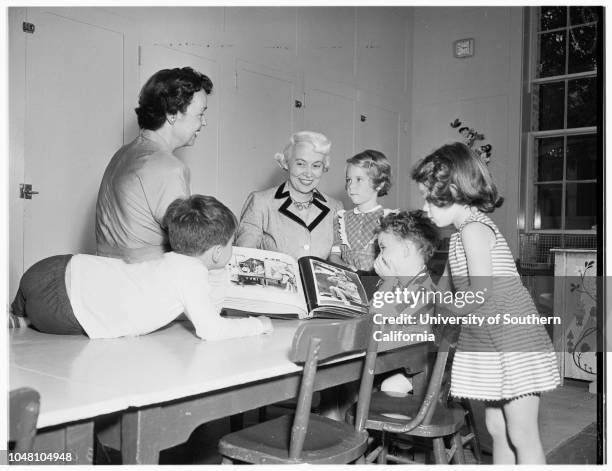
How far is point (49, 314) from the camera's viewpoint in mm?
1600

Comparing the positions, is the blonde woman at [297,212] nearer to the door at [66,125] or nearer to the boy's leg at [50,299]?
the boy's leg at [50,299]

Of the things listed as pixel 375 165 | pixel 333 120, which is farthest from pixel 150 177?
pixel 333 120

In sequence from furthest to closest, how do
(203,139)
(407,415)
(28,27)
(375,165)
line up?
(203,139), (28,27), (375,165), (407,415)

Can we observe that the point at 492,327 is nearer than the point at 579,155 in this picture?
Yes

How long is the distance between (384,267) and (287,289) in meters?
0.36

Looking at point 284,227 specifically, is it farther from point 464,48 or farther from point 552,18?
point 552,18

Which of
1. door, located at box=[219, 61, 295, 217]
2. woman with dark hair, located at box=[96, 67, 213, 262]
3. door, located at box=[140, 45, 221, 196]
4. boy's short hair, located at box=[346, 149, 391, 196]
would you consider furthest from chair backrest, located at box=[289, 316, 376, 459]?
door, located at box=[219, 61, 295, 217]

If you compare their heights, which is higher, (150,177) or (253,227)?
(150,177)

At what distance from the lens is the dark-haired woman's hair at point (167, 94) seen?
205 cm

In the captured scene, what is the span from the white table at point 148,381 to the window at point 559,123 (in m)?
4.63

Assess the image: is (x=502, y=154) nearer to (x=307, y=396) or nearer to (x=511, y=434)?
(x=511, y=434)

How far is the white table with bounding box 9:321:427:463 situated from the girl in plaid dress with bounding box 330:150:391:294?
87cm

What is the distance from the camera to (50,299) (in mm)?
1613

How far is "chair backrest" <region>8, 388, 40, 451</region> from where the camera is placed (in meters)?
0.85
